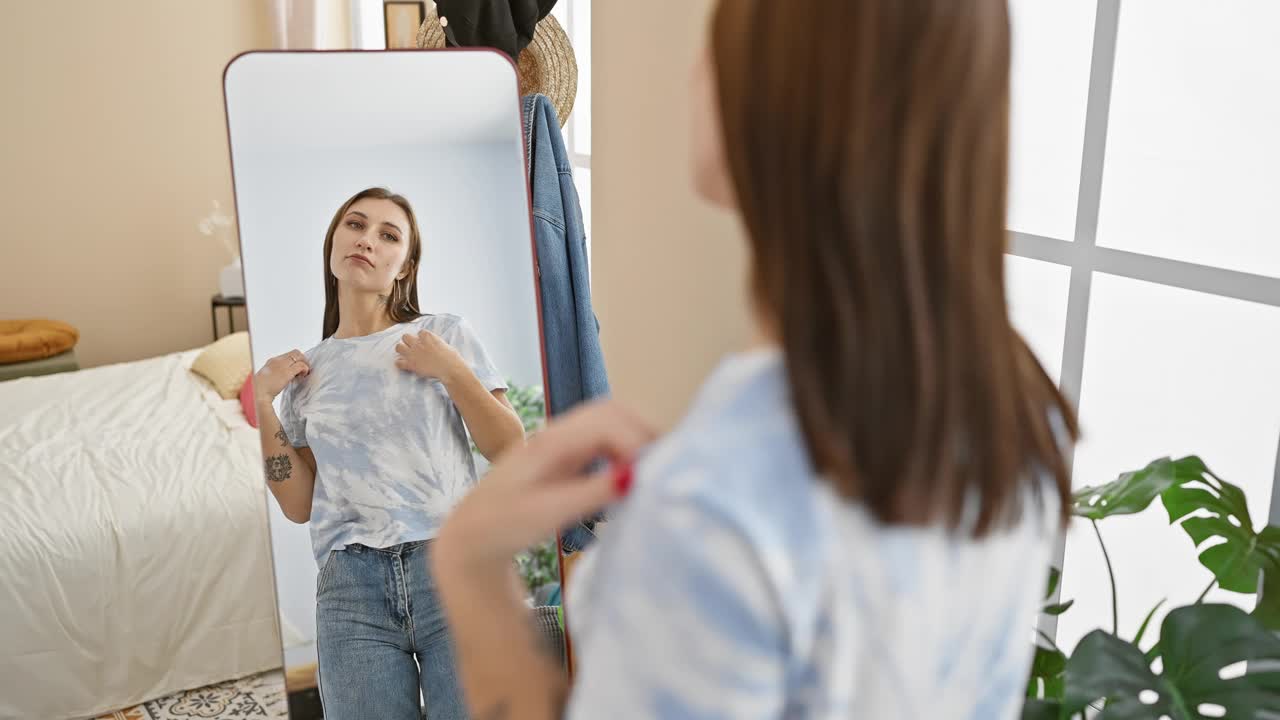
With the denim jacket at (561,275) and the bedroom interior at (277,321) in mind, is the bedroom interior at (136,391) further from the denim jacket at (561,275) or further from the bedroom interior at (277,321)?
the denim jacket at (561,275)

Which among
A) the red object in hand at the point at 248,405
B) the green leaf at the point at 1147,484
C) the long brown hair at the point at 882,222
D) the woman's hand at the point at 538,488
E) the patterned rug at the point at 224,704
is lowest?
the patterned rug at the point at 224,704

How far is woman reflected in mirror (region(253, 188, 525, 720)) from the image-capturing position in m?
1.25

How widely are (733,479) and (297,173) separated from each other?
38.3 inches

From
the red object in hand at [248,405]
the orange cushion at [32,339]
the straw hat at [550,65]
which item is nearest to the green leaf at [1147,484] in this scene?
the straw hat at [550,65]

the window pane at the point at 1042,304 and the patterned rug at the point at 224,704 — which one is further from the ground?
the window pane at the point at 1042,304

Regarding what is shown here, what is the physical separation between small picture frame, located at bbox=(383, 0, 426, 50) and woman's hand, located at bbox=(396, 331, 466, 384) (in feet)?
10.3

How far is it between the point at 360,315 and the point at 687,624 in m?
0.91

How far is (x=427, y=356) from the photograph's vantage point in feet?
4.14

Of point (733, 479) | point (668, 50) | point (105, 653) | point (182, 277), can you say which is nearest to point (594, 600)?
point (733, 479)

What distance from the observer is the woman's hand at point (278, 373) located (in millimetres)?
1253

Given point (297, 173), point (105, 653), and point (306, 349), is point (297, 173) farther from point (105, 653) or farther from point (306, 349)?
point (105, 653)

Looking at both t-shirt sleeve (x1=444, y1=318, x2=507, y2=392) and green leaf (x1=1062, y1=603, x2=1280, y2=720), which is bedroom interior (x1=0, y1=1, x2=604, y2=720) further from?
green leaf (x1=1062, y1=603, x2=1280, y2=720)

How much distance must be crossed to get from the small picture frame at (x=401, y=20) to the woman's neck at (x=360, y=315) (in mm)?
3119

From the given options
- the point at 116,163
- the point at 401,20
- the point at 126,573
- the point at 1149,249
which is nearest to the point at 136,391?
the point at 126,573
